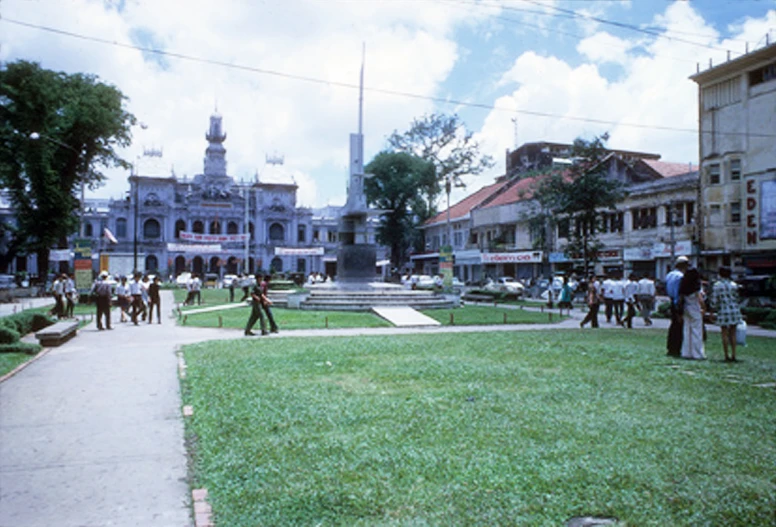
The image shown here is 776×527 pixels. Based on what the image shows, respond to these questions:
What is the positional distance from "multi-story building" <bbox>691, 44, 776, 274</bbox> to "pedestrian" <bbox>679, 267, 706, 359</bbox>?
67.5 ft

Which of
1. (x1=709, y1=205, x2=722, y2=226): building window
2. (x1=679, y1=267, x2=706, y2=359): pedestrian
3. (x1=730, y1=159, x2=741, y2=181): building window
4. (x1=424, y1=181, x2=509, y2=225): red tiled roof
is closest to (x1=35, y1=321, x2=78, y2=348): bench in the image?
(x1=679, y1=267, x2=706, y2=359): pedestrian

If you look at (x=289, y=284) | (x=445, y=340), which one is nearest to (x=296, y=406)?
(x=445, y=340)

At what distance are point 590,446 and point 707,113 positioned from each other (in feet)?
107

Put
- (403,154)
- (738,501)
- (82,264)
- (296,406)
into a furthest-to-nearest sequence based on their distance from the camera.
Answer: (403,154) < (82,264) < (296,406) < (738,501)

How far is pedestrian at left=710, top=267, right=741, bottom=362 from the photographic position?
31.9 feet

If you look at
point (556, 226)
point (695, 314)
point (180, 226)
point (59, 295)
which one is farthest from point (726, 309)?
point (180, 226)

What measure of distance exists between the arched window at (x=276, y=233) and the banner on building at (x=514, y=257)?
120 ft

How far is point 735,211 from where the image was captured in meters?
30.7

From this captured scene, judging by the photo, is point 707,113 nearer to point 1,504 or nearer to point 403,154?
point 403,154

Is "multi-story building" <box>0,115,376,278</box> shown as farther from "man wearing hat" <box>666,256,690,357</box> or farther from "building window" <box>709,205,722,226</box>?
"man wearing hat" <box>666,256,690,357</box>

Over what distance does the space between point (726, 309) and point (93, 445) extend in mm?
9160

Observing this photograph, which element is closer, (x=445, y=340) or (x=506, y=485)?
(x=506, y=485)

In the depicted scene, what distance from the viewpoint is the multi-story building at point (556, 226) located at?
3362cm

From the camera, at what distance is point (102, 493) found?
4066mm
